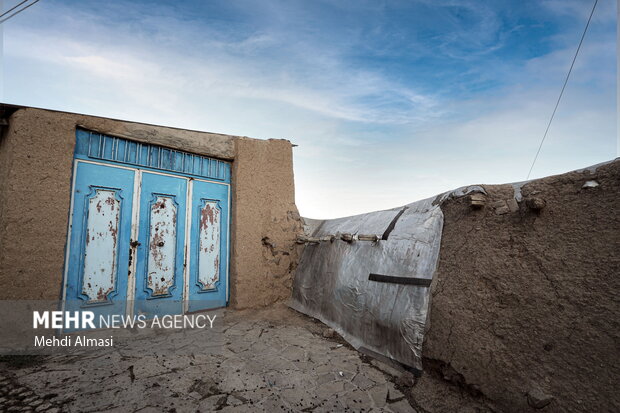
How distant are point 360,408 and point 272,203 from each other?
12.0 ft

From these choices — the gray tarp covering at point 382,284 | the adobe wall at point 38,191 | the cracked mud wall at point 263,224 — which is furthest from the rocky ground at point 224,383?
the cracked mud wall at point 263,224

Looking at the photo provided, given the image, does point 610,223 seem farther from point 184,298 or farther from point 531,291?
point 184,298

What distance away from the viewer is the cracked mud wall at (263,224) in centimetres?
499

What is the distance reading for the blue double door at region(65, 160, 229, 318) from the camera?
3863mm

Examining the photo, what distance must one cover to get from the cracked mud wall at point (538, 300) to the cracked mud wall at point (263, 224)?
302cm

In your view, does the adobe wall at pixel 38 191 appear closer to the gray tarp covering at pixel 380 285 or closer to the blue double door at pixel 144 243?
the blue double door at pixel 144 243

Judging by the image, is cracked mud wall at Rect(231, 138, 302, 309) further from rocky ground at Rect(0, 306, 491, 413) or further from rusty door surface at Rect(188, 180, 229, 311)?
rocky ground at Rect(0, 306, 491, 413)

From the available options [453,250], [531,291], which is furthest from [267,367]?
[531,291]

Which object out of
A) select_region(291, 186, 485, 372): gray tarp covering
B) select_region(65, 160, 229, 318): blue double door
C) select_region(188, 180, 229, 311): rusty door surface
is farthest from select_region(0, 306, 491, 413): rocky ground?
select_region(188, 180, 229, 311): rusty door surface

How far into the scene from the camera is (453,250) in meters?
2.96

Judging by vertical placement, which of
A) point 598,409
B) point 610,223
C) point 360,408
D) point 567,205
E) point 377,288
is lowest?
point 360,408

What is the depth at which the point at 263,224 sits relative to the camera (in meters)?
5.30

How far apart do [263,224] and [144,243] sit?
183 centimetres

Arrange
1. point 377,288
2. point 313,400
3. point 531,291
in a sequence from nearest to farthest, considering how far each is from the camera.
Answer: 1. point 531,291
2. point 313,400
3. point 377,288
